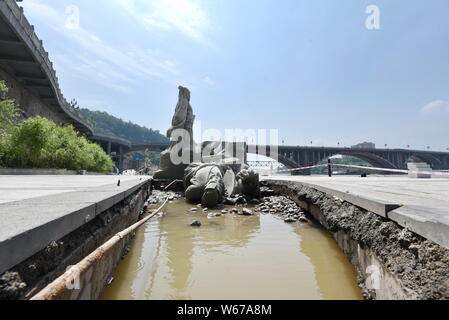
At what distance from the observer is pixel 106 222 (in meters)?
2.31

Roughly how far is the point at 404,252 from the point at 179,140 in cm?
1145

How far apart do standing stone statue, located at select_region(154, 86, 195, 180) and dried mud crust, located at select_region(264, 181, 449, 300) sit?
933 centimetres

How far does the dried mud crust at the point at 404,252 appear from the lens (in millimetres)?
1238

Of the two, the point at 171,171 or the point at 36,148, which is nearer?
the point at 36,148

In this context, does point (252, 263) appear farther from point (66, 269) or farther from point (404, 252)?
point (66, 269)

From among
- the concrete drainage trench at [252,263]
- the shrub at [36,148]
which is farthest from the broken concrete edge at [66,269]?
the shrub at [36,148]

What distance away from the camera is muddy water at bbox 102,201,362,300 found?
206 cm

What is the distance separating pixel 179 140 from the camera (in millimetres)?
12289

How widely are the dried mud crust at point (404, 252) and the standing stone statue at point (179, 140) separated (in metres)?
9.33

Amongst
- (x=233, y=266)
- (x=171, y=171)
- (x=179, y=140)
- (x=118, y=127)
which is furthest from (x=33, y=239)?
(x=118, y=127)

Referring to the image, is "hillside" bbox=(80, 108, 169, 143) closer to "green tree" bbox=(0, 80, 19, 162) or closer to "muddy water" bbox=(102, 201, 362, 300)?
"green tree" bbox=(0, 80, 19, 162)

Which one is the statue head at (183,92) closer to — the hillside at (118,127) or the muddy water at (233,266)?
the muddy water at (233,266)

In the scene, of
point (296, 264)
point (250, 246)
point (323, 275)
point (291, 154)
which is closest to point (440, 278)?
point (323, 275)
